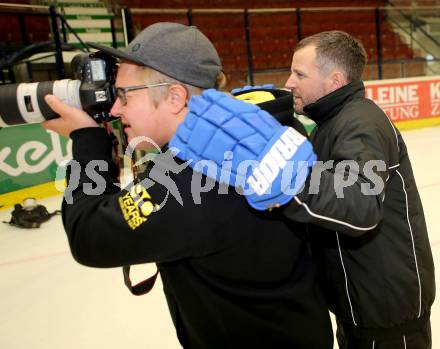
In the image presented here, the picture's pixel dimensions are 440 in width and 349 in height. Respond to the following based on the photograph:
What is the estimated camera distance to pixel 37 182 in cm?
466

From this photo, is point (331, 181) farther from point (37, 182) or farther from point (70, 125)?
point (37, 182)

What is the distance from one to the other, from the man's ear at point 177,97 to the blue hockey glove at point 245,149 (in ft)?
0.36

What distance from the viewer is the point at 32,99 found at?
93 cm

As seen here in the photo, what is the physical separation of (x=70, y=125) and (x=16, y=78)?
661 centimetres

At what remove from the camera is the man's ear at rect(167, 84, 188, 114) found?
2.67ft

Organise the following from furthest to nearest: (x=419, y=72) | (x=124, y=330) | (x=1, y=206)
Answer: (x=419, y=72)
(x=1, y=206)
(x=124, y=330)

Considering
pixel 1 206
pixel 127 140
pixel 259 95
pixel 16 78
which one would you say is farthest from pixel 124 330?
pixel 16 78

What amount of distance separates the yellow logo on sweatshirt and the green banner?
4063mm

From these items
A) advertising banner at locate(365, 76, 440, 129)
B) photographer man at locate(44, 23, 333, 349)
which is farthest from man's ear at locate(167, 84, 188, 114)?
advertising banner at locate(365, 76, 440, 129)

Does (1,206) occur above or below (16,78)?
below

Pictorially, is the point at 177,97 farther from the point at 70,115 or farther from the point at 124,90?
the point at 70,115

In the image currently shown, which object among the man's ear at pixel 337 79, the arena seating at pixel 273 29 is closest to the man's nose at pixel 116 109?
the man's ear at pixel 337 79

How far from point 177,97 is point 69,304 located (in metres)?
1.92

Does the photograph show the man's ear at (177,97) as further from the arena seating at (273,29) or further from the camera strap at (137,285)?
the arena seating at (273,29)
